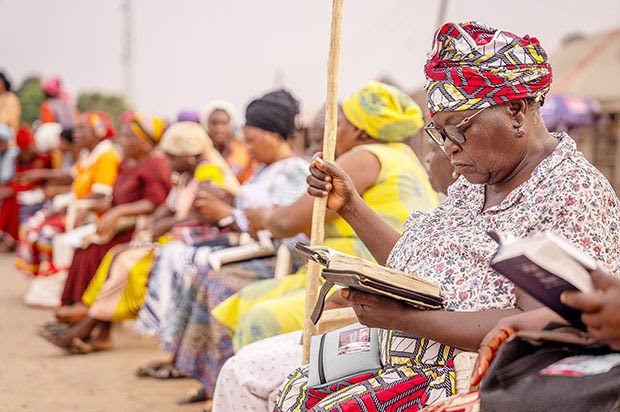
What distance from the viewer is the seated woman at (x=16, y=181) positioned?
9.88 metres

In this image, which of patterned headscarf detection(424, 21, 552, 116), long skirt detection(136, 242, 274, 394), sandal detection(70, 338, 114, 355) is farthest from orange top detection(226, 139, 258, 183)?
patterned headscarf detection(424, 21, 552, 116)

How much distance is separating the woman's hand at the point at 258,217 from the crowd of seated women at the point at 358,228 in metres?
0.01

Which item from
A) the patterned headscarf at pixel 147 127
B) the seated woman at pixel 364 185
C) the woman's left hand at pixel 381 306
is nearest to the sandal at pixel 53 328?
the patterned headscarf at pixel 147 127

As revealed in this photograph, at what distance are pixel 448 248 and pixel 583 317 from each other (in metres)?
0.75

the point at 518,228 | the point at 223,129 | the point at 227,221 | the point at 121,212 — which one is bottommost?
the point at 121,212

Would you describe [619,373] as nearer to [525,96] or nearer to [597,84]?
[525,96]

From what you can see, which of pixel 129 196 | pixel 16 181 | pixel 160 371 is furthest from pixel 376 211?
pixel 16 181

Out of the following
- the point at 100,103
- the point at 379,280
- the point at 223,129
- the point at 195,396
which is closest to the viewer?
the point at 379,280

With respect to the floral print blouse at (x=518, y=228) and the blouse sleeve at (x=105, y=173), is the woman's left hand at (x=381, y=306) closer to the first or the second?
the floral print blouse at (x=518, y=228)

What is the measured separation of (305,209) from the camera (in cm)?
354

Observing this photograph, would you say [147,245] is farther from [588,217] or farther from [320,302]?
[588,217]

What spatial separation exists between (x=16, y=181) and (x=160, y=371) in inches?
239

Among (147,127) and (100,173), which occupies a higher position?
(147,127)

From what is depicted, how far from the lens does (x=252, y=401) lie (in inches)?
111
